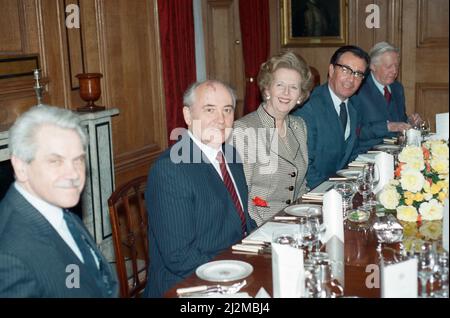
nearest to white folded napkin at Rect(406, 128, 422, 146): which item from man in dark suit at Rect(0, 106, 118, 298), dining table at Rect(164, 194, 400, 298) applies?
dining table at Rect(164, 194, 400, 298)

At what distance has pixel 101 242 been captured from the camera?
4.41 m

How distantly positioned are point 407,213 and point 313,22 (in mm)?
4063

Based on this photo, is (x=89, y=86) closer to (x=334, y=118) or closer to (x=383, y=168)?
(x=334, y=118)

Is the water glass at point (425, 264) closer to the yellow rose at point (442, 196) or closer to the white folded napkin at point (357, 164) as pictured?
the yellow rose at point (442, 196)

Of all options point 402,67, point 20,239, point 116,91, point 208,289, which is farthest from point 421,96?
point 20,239

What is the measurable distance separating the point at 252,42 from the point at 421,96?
178 centimetres

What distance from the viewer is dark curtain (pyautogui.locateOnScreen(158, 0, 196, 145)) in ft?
16.5

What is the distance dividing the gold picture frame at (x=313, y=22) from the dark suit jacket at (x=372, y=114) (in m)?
1.30

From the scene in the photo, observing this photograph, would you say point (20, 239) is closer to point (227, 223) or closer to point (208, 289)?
point (208, 289)

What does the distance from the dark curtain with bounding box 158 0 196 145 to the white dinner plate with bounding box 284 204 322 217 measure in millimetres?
2594

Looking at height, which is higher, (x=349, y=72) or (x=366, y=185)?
(x=349, y=72)

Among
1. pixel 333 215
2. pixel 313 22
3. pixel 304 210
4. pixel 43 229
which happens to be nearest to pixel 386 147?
pixel 304 210

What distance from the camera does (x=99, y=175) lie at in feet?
14.1

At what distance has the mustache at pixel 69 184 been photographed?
167cm
